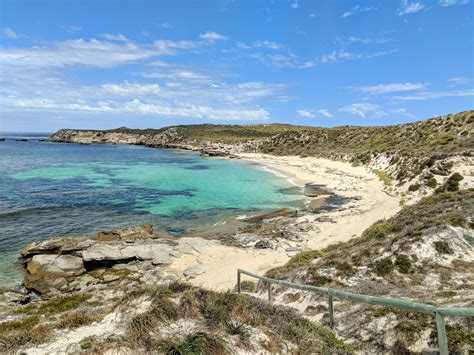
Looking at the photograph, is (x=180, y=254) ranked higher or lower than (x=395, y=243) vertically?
lower

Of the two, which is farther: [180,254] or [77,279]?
[180,254]

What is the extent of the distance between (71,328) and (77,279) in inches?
517

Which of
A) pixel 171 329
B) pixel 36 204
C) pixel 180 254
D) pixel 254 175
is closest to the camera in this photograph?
pixel 171 329

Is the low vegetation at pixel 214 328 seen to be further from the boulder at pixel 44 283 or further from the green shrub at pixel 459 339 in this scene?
the boulder at pixel 44 283

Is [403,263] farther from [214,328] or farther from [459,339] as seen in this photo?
[214,328]

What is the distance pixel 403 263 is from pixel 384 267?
2.08 feet

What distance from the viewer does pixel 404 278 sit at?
10.9m

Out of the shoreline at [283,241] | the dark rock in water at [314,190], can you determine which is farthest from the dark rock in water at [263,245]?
the dark rock in water at [314,190]

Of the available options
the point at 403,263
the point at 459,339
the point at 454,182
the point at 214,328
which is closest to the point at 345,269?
the point at 403,263

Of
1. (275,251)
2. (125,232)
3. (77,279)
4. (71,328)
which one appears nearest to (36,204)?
(125,232)

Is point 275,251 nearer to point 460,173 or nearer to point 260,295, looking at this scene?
point 260,295

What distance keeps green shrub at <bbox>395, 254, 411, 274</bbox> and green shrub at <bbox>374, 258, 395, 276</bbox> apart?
19 centimetres

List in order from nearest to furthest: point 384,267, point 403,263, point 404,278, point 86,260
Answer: point 404,278 → point 403,263 → point 384,267 → point 86,260

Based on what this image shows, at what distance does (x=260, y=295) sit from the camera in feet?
42.0
